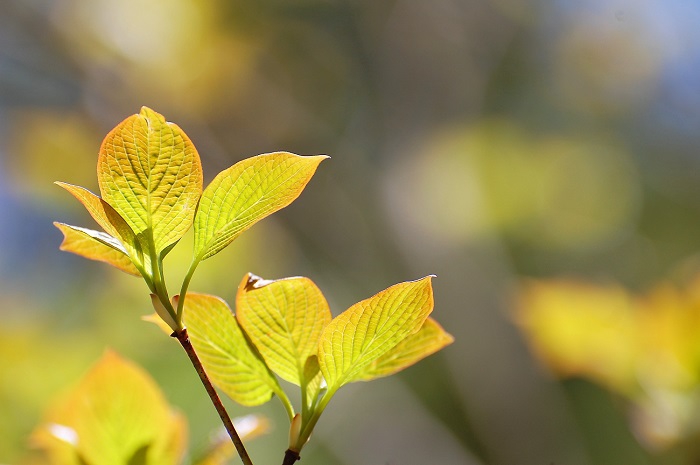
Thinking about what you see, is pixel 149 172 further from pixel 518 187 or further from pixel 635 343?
pixel 518 187

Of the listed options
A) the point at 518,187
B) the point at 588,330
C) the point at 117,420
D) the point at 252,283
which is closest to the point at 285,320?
the point at 252,283

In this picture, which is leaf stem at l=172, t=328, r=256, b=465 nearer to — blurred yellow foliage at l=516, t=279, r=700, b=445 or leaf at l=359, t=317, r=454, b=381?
leaf at l=359, t=317, r=454, b=381

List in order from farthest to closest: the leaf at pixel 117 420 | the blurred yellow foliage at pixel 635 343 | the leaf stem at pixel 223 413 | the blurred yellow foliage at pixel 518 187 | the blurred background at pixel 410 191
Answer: the blurred yellow foliage at pixel 518 187, the blurred background at pixel 410 191, the blurred yellow foliage at pixel 635 343, the leaf at pixel 117 420, the leaf stem at pixel 223 413

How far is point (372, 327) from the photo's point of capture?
299 millimetres

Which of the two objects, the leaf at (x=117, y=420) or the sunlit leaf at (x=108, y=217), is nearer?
the sunlit leaf at (x=108, y=217)

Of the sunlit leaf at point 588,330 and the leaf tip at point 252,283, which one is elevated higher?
the leaf tip at point 252,283

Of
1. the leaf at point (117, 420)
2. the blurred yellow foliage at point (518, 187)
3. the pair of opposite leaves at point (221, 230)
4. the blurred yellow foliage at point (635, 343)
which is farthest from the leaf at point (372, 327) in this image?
the blurred yellow foliage at point (518, 187)

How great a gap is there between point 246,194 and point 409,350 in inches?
4.7

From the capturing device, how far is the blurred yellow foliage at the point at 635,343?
62cm

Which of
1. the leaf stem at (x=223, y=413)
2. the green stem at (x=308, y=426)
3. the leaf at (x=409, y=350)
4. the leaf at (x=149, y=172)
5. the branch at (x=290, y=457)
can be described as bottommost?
the branch at (x=290, y=457)

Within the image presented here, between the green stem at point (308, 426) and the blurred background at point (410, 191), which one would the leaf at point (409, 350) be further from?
the blurred background at point (410, 191)

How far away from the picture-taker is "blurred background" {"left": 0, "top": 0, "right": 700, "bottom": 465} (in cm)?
123

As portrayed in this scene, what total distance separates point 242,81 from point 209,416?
1.04 m

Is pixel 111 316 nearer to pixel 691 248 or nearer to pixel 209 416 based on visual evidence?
pixel 209 416
